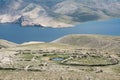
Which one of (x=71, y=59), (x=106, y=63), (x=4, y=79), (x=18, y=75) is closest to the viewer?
(x=4, y=79)

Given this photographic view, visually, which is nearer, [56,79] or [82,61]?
[56,79]

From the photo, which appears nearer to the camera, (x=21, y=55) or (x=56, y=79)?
(x=56, y=79)

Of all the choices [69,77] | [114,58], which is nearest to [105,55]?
[114,58]

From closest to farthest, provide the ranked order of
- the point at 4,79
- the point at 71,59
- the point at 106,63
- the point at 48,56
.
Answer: the point at 4,79, the point at 106,63, the point at 71,59, the point at 48,56

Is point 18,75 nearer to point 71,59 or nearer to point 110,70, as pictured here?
point 110,70

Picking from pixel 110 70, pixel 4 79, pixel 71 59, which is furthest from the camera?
pixel 71 59

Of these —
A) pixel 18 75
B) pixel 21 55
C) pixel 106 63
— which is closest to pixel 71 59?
pixel 106 63

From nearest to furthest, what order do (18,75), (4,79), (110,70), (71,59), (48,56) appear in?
(4,79) < (18,75) < (110,70) < (71,59) < (48,56)

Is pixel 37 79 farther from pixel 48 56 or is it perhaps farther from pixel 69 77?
pixel 48 56

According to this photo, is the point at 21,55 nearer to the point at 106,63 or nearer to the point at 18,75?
the point at 106,63
